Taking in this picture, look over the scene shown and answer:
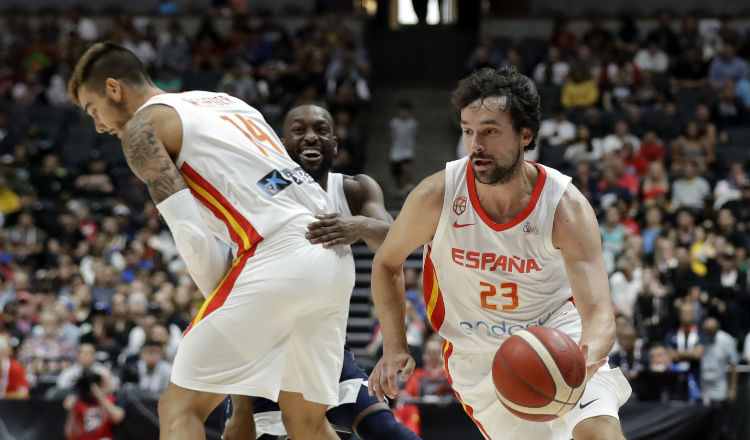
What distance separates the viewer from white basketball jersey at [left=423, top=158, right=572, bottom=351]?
4.12m

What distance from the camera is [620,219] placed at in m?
12.4

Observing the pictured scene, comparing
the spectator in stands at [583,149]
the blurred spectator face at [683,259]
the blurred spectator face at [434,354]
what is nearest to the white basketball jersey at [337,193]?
the blurred spectator face at [434,354]

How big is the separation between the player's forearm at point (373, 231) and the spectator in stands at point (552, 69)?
39.8 ft

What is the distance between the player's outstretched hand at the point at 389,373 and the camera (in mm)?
4059

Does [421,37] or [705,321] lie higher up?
[421,37]

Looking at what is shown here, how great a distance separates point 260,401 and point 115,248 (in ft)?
28.1

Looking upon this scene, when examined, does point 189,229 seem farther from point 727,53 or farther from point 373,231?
point 727,53

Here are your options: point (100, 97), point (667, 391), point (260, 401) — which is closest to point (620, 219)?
point (667, 391)

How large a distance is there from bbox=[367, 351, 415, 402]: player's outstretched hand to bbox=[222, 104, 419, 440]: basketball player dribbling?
569 millimetres

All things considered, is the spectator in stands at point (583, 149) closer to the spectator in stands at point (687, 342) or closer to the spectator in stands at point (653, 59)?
the spectator in stands at point (653, 59)

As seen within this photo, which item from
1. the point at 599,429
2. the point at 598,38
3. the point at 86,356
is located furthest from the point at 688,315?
the point at 598,38

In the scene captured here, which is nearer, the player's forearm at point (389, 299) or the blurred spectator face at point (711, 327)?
the player's forearm at point (389, 299)

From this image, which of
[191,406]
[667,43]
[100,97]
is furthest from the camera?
[667,43]

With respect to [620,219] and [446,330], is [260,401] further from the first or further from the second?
[620,219]
